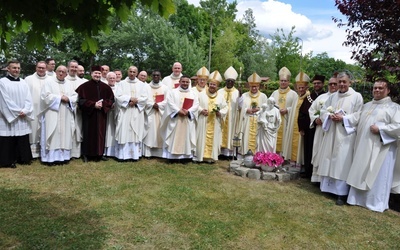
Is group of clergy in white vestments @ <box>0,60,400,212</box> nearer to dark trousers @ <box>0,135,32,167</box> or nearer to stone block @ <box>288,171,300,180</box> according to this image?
dark trousers @ <box>0,135,32,167</box>

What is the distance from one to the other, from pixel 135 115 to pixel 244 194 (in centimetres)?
386

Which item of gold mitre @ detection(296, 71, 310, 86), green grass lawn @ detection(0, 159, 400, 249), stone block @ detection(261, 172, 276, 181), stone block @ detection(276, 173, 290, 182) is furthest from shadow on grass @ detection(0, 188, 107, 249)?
gold mitre @ detection(296, 71, 310, 86)

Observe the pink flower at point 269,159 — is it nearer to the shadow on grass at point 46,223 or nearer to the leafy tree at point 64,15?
the shadow on grass at point 46,223

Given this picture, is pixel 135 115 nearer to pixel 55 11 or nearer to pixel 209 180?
pixel 209 180

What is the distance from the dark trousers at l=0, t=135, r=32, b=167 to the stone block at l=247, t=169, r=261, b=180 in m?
5.08

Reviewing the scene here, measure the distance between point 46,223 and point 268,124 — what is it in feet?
17.4

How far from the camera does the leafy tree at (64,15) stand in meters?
2.57

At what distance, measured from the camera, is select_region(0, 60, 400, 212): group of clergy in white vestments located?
20.1 ft

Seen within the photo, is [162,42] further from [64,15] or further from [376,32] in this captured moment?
[64,15]

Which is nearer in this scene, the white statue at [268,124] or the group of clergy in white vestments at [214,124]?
the group of clergy in white vestments at [214,124]

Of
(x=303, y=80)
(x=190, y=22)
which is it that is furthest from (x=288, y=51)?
(x=303, y=80)

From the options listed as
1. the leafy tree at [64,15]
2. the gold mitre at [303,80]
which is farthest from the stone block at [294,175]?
the leafy tree at [64,15]

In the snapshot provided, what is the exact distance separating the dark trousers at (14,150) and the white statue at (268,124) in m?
5.46

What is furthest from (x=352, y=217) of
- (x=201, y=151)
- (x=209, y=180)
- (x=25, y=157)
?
(x=25, y=157)
